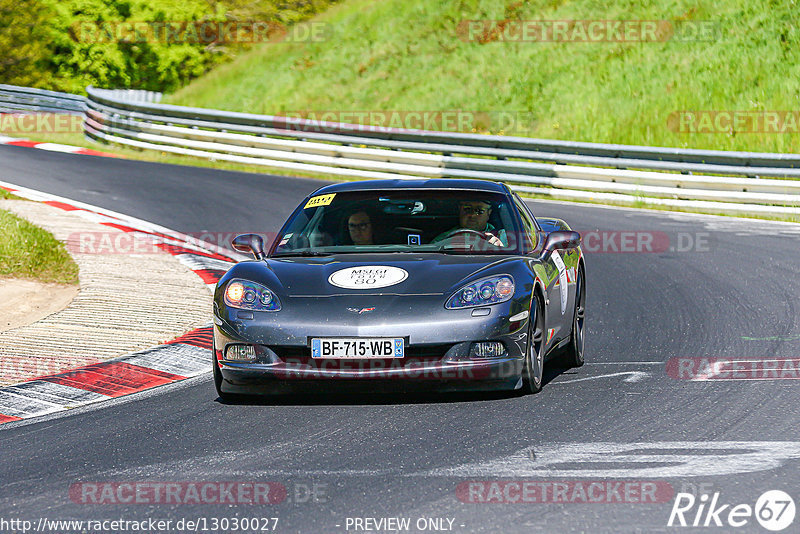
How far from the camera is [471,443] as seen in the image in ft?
18.7

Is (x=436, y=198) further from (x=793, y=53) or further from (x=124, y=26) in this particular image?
(x=124, y=26)

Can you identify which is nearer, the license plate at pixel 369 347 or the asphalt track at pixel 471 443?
the asphalt track at pixel 471 443

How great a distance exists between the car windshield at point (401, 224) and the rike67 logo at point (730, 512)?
10.1 feet

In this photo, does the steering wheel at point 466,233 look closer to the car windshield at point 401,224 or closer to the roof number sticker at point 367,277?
the car windshield at point 401,224

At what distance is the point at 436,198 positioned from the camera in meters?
7.96

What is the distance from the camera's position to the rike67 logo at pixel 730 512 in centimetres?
436

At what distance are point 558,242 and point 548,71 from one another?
888 inches

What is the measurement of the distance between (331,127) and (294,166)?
1.03 meters

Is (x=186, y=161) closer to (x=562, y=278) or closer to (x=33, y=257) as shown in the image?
(x=33, y=257)
